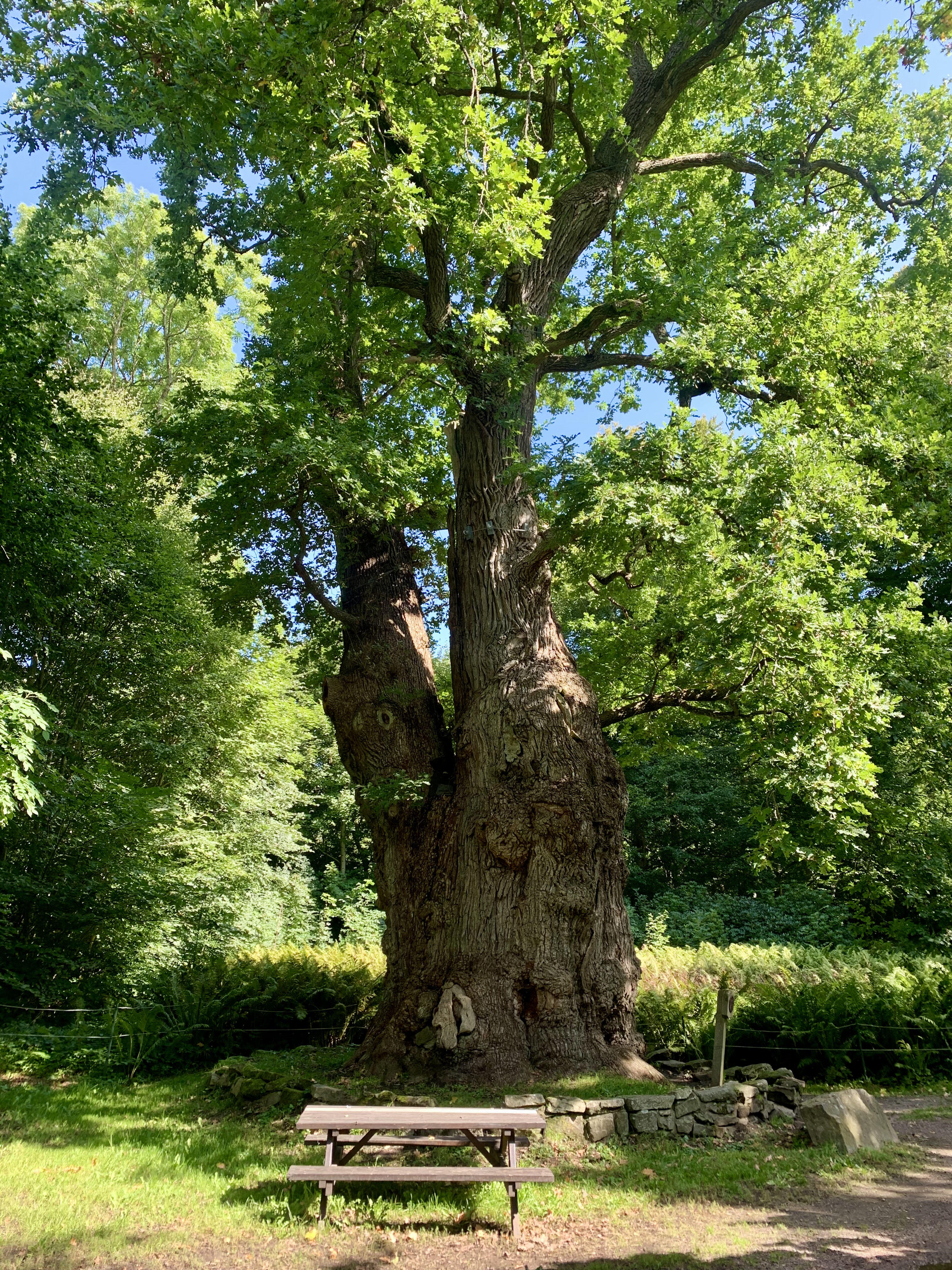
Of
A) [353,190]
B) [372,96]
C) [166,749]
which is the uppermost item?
[372,96]

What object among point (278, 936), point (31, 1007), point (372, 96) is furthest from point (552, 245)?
point (278, 936)

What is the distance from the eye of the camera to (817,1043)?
30.5 feet

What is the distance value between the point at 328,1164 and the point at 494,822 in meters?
3.22

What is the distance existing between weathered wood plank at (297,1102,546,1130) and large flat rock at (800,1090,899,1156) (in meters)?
2.83

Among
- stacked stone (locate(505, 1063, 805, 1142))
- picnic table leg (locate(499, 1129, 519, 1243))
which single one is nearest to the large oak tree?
stacked stone (locate(505, 1063, 805, 1142))

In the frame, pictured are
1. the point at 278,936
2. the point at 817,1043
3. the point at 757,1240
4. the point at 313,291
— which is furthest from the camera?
the point at 278,936

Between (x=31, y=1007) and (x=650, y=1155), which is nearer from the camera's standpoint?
(x=650, y=1155)

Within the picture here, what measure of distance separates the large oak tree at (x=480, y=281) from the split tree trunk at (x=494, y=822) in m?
0.03

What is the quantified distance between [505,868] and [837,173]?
40.5 feet

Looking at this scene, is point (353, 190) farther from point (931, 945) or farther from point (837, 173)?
point (931, 945)

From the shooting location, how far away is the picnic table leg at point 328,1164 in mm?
4906

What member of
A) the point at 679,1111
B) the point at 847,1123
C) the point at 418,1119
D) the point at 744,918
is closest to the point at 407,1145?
the point at 418,1119

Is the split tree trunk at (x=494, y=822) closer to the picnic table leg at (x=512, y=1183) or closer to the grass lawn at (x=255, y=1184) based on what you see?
the grass lawn at (x=255, y=1184)

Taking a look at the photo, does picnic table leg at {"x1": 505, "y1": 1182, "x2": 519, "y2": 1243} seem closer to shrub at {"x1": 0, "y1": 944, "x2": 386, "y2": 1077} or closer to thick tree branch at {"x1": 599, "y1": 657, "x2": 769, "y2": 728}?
thick tree branch at {"x1": 599, "y1": 657, "x2": 769, "y2": 728}
